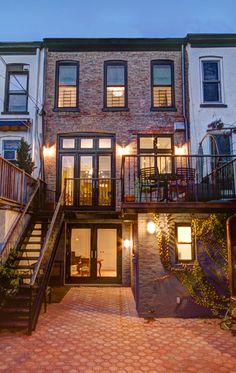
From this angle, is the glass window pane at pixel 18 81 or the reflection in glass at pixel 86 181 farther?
the glass window pane at pixel 18 81

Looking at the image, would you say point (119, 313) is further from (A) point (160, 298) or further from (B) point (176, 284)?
(B) point (176, 284)

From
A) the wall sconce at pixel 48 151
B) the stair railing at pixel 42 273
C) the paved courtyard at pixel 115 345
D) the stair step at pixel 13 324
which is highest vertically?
the wall sconce at pixel 48 151

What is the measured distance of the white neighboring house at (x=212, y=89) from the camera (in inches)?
463

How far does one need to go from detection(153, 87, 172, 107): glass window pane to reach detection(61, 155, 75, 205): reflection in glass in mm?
4155

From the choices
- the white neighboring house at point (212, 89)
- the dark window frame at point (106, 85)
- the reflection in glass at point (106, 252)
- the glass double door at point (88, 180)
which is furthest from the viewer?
the dark window frame at point (106, 85)

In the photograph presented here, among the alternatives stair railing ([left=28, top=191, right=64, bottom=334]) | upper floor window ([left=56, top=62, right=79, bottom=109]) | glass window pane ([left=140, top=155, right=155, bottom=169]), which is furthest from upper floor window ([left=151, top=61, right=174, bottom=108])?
stair railing ([left=28, top=191, right=64, bottom=334])

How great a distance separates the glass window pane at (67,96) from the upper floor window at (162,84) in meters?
3.26

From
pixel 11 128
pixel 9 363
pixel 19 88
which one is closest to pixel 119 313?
pixel 9 363

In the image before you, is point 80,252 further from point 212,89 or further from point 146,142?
point 212,89

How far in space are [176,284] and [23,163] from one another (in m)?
6.37

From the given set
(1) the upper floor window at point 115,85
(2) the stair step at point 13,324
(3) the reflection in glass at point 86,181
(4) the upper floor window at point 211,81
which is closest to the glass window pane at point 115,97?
(1) the upper floor window at point 115,85

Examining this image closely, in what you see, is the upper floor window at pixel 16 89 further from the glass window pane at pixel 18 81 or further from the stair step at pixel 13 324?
the stair step at pixel 13 324

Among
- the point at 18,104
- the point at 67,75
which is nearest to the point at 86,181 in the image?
the point at 18,104

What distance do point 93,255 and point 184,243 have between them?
15.7 feet
